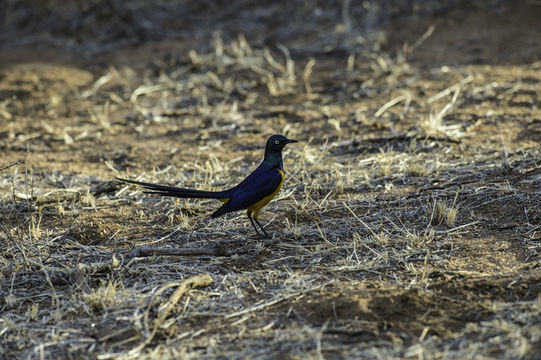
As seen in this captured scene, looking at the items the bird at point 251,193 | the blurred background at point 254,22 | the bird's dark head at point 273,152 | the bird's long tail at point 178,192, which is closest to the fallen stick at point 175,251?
the bird at point 251,193

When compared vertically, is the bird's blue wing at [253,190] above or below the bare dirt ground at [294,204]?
above

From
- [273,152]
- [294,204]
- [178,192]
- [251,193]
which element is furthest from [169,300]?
[294,204]

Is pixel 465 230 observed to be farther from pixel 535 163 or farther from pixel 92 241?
pixel 92 241

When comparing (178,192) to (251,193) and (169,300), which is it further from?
(169,300)

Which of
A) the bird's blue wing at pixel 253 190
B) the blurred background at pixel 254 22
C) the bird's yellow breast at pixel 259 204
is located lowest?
the bird's yellow breast at pixel 259 204

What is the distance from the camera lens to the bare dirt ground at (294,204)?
140 inches

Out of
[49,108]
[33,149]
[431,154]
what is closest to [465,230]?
[431,154]

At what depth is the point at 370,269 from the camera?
425 centimetres

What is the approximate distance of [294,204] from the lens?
18.6ft

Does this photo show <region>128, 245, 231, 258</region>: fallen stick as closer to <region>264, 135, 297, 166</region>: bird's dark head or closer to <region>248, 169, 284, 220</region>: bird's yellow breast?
<region>248, 169, 284, 220</region>: bird's yellow breast

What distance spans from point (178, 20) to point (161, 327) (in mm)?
10219

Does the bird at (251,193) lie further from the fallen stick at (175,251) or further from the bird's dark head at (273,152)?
the fallen stick at (175,251)

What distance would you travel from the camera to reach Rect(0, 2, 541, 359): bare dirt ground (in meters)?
3.55

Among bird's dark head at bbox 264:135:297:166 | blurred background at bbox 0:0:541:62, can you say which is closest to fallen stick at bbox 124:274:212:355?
bird's dark head at bbox 264:135:297:166
